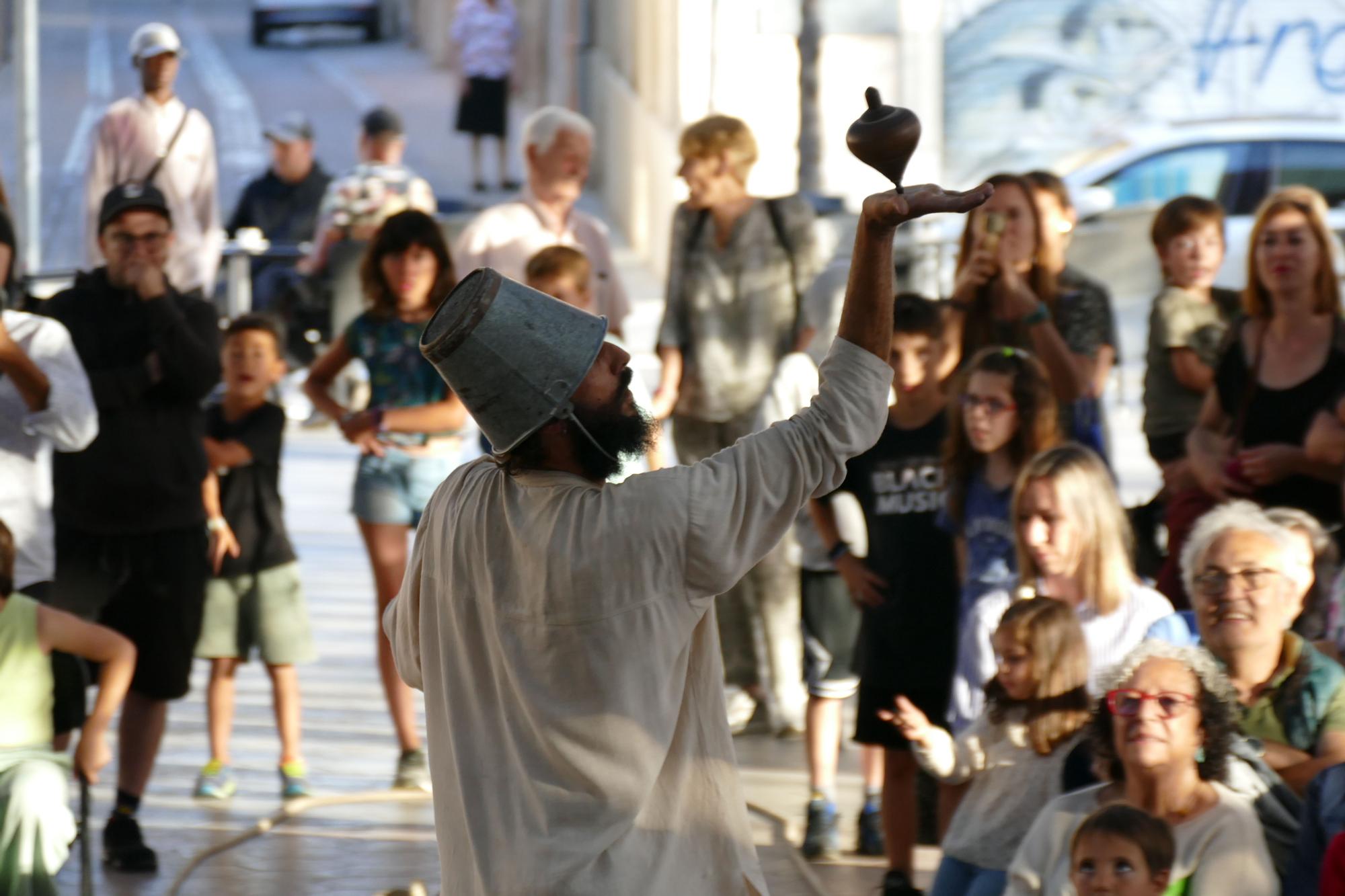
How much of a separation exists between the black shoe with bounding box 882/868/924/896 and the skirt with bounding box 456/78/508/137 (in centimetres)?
1542

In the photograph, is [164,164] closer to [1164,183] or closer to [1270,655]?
[1270,655]

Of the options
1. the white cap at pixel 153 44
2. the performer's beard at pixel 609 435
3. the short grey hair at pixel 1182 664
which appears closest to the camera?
the performer's beard at pixel 609 435

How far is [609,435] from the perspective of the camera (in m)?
3.34

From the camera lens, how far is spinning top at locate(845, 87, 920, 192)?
3.13 m

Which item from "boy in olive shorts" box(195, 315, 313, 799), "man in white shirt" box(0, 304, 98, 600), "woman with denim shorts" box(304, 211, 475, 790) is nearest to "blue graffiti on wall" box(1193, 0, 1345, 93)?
"woman with denim shorts" box(304, 211, 475, 790)

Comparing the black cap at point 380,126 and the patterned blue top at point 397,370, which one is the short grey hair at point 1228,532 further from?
the black cap at point 380,126

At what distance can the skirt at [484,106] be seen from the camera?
67.9 feet

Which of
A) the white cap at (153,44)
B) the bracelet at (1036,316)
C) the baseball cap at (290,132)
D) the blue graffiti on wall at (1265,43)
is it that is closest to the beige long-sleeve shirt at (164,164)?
the white cap at (153,44)

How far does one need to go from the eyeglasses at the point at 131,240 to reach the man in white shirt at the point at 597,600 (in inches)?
126

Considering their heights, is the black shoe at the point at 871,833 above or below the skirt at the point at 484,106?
below

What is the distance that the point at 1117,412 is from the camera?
13500mm

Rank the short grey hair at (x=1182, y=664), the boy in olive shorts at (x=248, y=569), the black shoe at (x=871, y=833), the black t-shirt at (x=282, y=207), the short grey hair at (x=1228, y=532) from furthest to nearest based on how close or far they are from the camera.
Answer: the black t-shirt at (x=282, y=207) < the boy in olive shorts at (x=248, y=569) < the black shoe at (x=871, y=833) < the short grey hair at (x=1228, y=532) < the short grey hair at (x=1182, y=664)

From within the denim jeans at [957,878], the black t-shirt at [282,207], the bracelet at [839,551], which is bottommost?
the denim jeans at [957,878]

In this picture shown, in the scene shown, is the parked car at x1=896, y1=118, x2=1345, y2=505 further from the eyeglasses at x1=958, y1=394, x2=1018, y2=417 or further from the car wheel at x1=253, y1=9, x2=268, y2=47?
the car wheel at x1=253, y1=9, x2=268, y2=47
